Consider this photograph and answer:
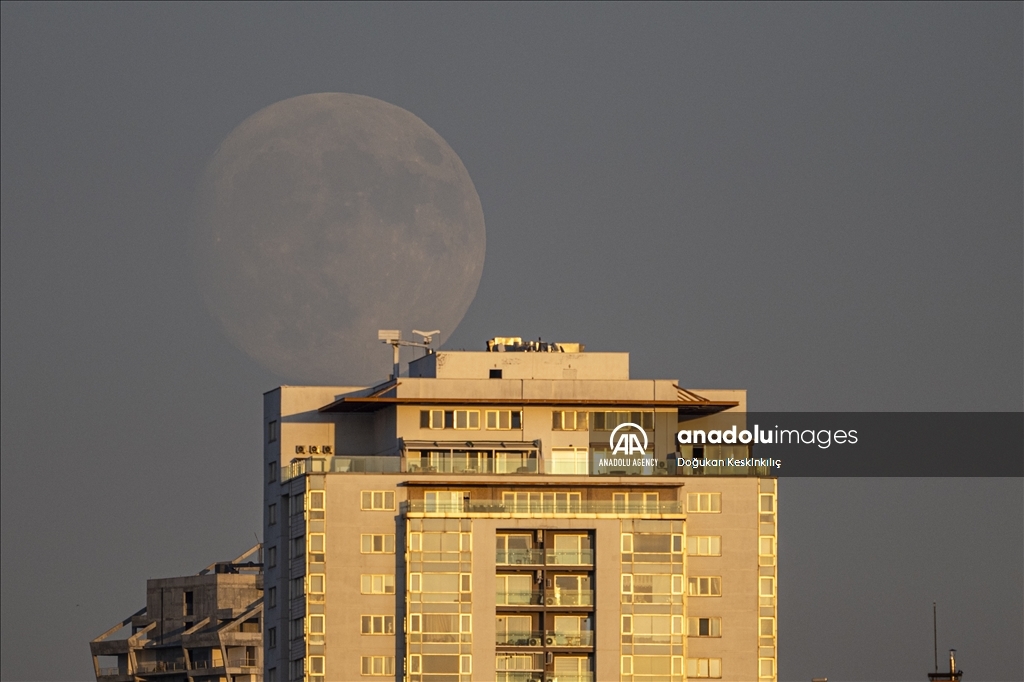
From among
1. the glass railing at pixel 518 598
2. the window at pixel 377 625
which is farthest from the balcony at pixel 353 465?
the glass railing at pixel 518 598

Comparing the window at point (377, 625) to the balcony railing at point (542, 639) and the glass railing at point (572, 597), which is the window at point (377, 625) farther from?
the glass railing at point (572, 597)

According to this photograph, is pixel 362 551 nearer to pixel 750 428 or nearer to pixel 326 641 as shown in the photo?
pixel 326 641

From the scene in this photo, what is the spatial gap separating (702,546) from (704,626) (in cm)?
498

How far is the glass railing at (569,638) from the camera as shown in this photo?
153 meters

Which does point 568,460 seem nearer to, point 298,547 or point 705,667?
point 705,667

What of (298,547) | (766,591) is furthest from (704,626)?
(298,547)

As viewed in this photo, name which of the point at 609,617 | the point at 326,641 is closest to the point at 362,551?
the point at 326,641

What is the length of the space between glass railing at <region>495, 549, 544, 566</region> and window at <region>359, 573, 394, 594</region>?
22.3 ft

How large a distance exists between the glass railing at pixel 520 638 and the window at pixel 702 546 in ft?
36.9

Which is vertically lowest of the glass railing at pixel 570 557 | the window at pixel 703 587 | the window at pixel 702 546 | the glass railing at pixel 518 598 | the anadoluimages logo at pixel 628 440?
the glass railing at pixel 518 598

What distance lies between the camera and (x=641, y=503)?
156m

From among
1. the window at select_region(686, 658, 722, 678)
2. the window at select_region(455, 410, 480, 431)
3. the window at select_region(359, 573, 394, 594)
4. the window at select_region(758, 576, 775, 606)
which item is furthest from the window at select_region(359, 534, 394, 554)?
the window at select_region(758, 576, 775, 606)

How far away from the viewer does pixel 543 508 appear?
511ft

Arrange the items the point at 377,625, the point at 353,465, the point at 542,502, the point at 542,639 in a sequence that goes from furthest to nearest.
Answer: the point at 353,465 → the point at 542,502 → the point at 377,625 → the point at 542,639
